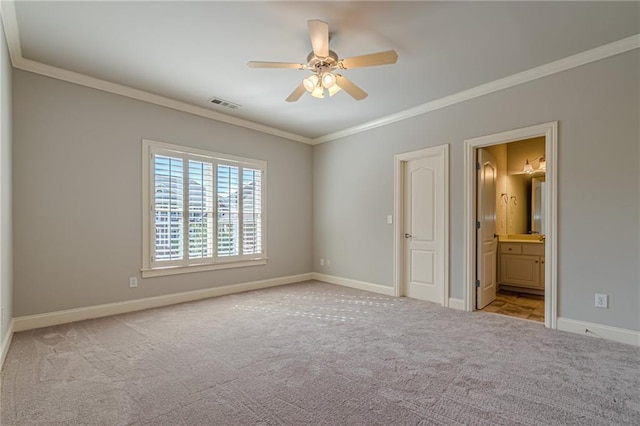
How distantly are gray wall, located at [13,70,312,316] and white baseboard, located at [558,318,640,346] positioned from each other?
14.9 ft

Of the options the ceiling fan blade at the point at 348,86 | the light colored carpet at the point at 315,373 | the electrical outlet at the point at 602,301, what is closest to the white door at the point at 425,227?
the light colored carpet at the point at 315,373

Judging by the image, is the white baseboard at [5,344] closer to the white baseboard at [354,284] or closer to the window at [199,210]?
the window at [199,210]

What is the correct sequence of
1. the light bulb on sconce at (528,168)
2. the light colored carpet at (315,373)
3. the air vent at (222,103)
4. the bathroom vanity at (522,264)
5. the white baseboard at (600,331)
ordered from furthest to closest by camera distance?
the light bulb on sconce at (528,168)
the bathroom vanity at (522,264)
the air vent at (222,103)
the white baseboard at (600,331)
the light colored carpet at (315,373)

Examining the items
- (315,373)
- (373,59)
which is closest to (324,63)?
(373,59)

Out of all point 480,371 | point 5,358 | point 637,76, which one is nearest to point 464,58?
point 637,76

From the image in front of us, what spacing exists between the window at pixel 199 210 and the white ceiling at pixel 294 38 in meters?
1.05

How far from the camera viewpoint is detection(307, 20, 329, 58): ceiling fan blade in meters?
2.29

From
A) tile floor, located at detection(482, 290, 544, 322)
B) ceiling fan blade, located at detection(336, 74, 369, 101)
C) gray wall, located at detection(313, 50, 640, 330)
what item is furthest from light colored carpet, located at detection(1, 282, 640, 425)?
ceiling fan blade, located at detection(336, 74, 369, 101)

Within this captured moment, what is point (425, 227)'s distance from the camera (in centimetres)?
467

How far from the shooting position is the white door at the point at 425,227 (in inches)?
175

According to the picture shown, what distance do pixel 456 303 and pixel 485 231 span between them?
3.49 feet

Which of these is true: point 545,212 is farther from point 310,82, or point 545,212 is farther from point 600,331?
point 310,82

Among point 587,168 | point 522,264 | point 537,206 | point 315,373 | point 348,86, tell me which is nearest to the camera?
point 315,373

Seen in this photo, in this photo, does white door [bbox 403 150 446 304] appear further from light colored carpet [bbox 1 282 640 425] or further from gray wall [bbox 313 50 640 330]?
light colored carpet [bbox 1 282 640 425]
